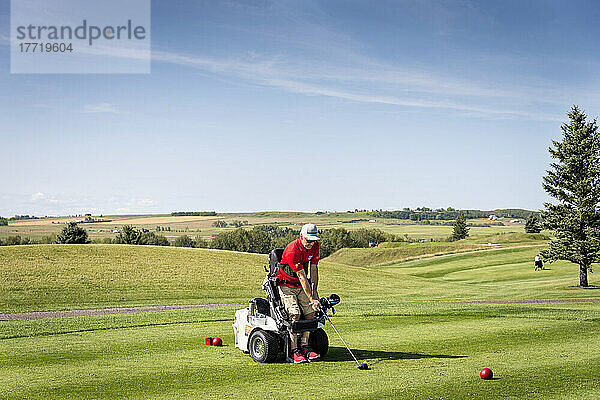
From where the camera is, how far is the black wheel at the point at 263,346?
34.2ft

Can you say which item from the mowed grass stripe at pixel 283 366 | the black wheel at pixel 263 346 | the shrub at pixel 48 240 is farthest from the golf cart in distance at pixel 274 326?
the shrub at pixel 48 240

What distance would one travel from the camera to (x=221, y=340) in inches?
512

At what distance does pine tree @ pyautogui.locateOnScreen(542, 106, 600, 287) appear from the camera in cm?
3738

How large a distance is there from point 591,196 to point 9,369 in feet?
118

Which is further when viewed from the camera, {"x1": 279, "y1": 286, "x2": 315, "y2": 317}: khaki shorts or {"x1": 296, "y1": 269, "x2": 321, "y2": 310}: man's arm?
{"x1": 279, "y1": 286, "x2": 315, "y2": 317}: khaki shorts

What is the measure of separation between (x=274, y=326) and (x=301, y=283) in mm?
1011

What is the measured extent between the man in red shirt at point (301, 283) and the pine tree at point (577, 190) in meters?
31.9

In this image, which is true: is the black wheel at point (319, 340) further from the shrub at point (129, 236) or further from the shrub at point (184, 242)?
the shrub at point (184, 242)

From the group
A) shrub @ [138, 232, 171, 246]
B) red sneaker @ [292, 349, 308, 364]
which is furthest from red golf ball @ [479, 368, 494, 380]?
shrub @ [138, 232, 171, 246]

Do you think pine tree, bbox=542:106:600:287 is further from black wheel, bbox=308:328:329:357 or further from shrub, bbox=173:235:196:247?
shrub, bbox=173:235:196:247

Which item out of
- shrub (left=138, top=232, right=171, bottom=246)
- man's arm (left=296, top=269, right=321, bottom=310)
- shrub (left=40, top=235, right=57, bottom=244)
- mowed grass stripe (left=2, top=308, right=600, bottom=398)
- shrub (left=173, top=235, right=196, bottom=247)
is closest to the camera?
mowed grass stripe (left=2, top=308, right=600, bottom=398)

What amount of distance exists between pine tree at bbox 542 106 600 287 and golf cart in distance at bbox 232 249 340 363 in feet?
104

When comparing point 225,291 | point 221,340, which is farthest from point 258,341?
point 225,291

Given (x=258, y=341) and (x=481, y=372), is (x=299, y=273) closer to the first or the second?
(x=258, y=341)
